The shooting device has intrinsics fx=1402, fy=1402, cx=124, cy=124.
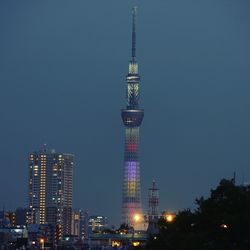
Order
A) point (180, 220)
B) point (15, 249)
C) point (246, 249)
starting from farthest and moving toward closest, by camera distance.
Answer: point (15, 249), point (180, 220), point (246, 249)

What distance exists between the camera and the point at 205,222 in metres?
82.1

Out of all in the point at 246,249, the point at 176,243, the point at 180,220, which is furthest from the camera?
the point at 180,220

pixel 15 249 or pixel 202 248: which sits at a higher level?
pixel 15 249

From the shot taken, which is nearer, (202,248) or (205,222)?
(202,248)

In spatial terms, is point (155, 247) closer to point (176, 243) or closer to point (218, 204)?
point (176, 243)

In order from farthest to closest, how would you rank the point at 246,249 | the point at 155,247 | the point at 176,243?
the point at 155,247 → the point at 176,243 → the point at 246,249

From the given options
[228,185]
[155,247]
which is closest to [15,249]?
[155,247]

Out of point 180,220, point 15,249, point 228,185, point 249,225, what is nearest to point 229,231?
point 249,225

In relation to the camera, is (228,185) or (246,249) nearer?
(246,249)

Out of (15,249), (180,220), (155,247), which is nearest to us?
(180,220)

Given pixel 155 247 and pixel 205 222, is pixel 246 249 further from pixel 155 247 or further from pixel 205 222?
pixel 155 247

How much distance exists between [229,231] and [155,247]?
36.7 metres

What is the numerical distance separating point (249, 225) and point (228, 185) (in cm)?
822

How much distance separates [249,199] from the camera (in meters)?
79.6
